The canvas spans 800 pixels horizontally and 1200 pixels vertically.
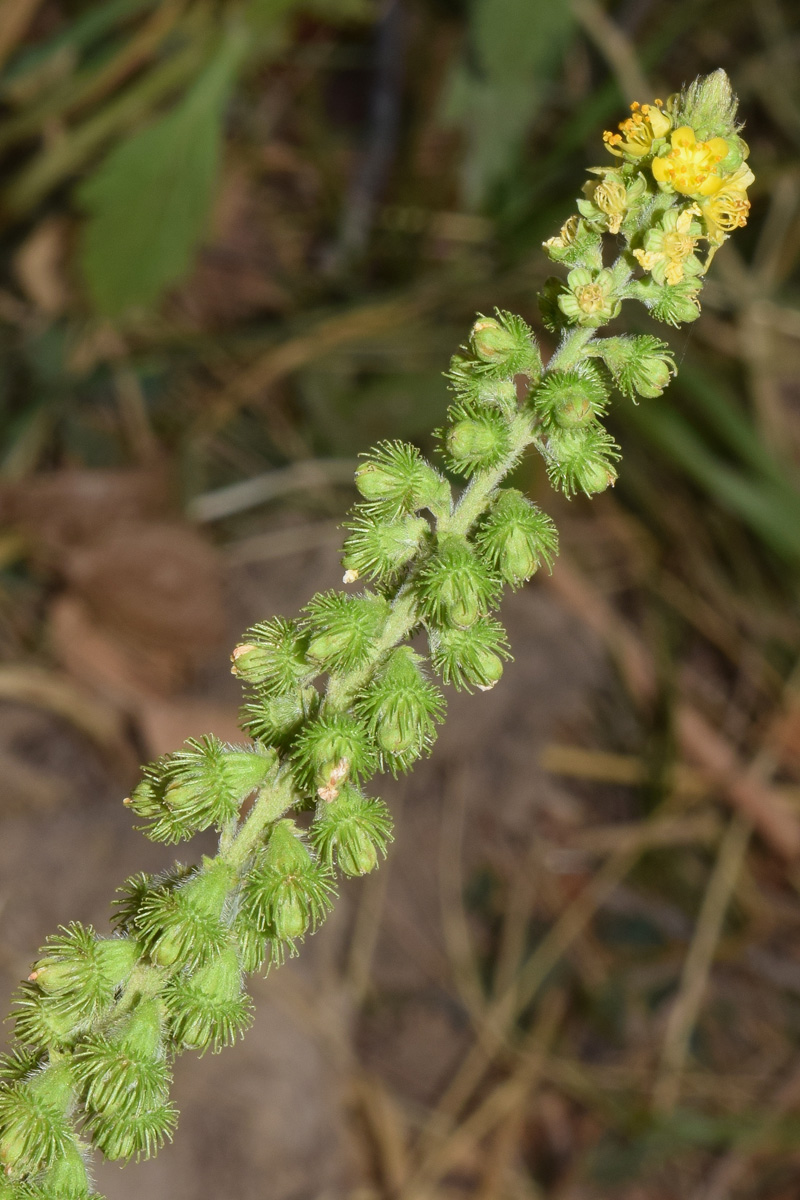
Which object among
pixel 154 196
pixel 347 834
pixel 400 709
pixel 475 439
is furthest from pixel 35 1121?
pixel 154 196

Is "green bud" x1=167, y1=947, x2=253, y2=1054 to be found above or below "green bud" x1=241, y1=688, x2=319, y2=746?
below

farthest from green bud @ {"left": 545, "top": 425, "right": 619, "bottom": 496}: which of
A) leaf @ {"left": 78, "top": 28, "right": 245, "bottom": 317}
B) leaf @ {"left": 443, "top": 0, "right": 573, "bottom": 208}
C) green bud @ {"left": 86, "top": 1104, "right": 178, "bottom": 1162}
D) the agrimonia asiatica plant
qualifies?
leaf @ {"left": 443, "top": 0, "right": 573, "bottom": 208}

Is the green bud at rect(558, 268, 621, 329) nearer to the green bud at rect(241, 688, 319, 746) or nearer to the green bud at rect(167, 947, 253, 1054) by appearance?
the green bud at rect(241, 688, 319, 746)

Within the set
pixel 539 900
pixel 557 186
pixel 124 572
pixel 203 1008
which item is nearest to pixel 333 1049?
pixel 539 900

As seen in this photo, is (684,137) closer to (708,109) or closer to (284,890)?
(708,109)

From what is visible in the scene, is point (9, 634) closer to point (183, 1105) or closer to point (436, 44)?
point (183, 1105)

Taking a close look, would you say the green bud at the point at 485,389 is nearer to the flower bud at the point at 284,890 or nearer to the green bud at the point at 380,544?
the green bud at the point at 380,544
